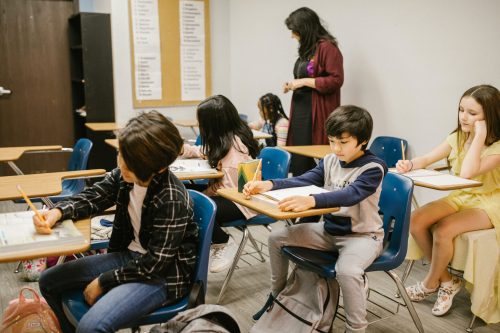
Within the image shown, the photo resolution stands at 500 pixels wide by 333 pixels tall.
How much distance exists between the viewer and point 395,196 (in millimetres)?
2047

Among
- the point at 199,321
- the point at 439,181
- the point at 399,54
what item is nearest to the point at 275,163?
the point at 439,181

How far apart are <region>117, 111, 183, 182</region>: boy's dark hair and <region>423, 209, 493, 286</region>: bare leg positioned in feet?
Answer: 4.94

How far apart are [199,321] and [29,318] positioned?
0.71 m

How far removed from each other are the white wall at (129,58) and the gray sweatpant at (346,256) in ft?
11.5

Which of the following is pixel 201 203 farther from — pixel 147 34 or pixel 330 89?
pixel 147 34

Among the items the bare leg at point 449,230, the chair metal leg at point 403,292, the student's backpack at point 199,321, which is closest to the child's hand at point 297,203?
the student's backpack at point 199,321

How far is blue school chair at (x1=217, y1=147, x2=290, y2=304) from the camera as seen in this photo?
2525 millimetres

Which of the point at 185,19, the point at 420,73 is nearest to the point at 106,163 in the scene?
the point at 185,19

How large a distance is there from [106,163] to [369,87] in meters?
2.91

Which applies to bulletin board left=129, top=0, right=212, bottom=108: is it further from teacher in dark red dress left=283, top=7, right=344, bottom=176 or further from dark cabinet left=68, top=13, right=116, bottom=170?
teacher in dark red dress left=283, top=7, right=344, bottom=176

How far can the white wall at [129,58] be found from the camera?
16.6ft

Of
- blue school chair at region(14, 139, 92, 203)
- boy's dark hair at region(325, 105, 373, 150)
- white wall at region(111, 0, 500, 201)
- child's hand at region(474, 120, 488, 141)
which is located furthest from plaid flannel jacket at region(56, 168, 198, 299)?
white wall at region(111, 0, 500, 201)

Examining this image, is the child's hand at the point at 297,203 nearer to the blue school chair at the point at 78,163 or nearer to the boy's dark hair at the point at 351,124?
the boy's dark hair at the point at 351,124

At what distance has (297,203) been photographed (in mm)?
1701
